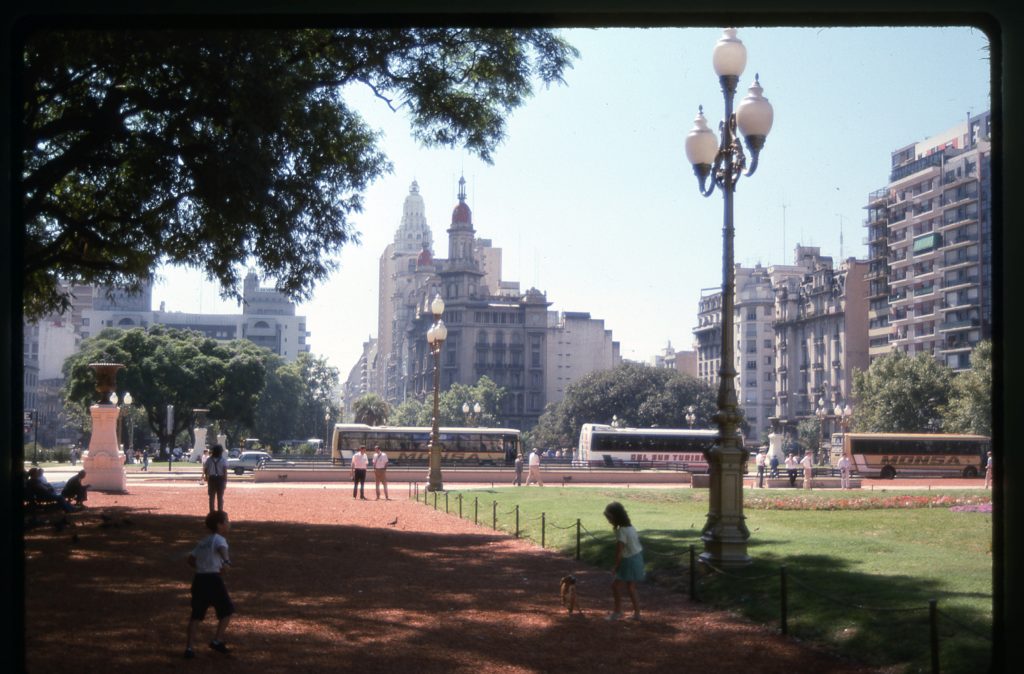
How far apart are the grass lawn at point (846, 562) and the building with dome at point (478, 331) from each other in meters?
31.7

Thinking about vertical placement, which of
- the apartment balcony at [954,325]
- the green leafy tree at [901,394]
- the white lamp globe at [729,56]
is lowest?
the green leafy tree at [901,394]

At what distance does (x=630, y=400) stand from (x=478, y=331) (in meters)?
11.6

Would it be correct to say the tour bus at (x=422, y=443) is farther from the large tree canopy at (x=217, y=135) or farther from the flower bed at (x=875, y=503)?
the large tree canopy at (x=217, y=135)

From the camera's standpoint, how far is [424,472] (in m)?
44.6

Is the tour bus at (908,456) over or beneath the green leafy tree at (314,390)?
beneath

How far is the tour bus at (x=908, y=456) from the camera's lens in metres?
36.5

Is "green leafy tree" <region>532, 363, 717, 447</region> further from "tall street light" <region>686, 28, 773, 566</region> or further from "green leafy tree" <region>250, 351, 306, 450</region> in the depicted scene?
"tall street light" <region>686, 28, 773, 566</region>

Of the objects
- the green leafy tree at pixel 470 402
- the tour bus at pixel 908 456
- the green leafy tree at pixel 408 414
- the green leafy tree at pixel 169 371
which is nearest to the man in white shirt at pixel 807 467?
the tour bus at pixel 908 456

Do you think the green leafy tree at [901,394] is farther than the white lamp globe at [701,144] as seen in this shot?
Yes

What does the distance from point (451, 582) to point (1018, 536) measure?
8.73 meters

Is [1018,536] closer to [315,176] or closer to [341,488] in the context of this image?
[315,176]

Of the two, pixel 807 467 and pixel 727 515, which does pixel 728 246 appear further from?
pixel 807 467

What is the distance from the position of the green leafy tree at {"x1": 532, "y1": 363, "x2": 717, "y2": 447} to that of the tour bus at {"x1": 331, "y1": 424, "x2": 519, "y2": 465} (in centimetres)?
1569

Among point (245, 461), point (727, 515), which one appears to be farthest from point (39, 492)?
point (245, 461)
